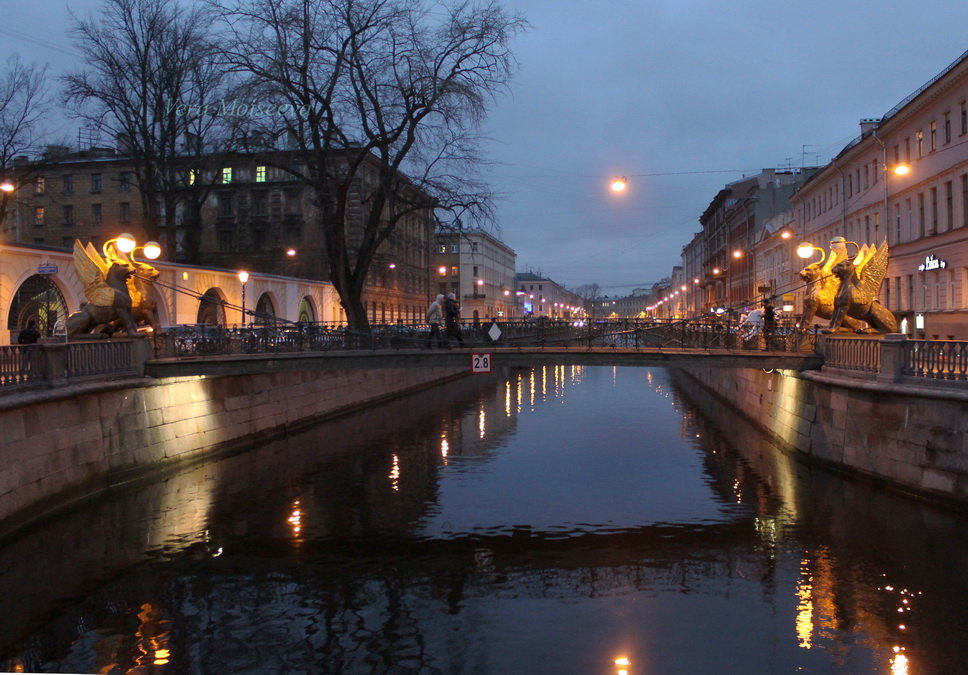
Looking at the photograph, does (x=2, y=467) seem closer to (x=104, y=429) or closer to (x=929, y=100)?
(x=104, y=429)

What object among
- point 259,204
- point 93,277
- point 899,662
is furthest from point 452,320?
point 259,204

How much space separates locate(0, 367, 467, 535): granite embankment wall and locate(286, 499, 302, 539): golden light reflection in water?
4255 millimetres

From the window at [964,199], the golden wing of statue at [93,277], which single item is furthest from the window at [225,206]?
the window at [964,199]

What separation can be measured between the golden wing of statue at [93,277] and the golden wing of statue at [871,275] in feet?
60.9

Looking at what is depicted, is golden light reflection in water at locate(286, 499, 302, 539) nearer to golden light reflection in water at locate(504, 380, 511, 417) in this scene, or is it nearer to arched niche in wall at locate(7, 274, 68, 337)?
arched niche in wall at locate(7, 274, 68, 337)

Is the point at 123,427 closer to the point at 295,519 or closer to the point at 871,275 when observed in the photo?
the point at 295,519

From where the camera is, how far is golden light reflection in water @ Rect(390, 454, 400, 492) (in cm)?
2248

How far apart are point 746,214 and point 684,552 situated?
69966 mm

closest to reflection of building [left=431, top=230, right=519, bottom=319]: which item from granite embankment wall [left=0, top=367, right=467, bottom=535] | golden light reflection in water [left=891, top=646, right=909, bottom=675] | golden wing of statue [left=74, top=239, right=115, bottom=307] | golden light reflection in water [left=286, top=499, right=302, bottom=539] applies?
granite embankment wall [left=0, top=367, right=467, bottom=535]

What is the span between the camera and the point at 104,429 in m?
20.3

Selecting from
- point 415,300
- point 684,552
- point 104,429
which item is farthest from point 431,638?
point 415,300

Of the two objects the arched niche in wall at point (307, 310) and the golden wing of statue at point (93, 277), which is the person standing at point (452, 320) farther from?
the arched niche in wall at point (307, 310)

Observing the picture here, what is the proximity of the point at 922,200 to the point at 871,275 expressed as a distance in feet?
57.1

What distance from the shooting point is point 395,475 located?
24.0 m
